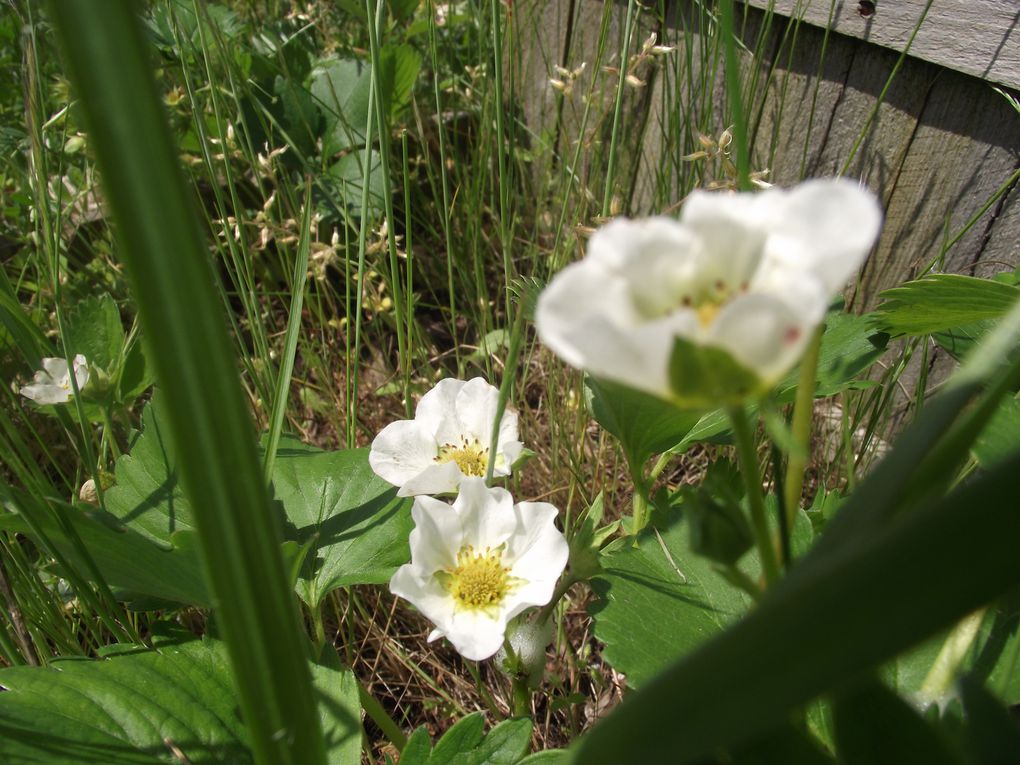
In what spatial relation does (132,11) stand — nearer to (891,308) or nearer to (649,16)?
(891,308)

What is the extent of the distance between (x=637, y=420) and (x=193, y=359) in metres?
0.58

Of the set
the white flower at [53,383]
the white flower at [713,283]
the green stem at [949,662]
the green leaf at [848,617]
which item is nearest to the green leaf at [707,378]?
the white flower at [713,283]

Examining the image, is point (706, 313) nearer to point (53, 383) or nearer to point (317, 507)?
point (317, 507)

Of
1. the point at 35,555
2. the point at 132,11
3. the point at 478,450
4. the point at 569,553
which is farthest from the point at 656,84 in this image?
the point at 132,11

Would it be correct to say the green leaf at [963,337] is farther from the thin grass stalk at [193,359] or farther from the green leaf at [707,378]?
the thin grass stalk at [193,359]

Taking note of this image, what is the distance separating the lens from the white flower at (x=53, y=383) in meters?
1.22

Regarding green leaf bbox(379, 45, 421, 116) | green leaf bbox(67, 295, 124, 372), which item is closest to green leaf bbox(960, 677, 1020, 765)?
green leaf bbox(67, 295, 124, 372)

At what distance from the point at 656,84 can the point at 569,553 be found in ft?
4.23

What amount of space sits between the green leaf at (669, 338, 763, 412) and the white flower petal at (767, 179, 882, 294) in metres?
0.06

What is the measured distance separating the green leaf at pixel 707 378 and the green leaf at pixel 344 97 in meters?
1.67

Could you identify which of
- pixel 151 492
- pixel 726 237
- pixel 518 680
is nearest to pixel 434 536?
pixel 518 680

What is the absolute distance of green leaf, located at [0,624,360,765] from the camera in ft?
2.37

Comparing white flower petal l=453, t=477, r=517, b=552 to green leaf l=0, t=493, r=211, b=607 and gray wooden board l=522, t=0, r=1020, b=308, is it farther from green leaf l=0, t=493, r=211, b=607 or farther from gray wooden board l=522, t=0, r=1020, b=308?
gray wooden board l=522, t=0, r=1020, b=308

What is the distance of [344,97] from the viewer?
6.49 feet
